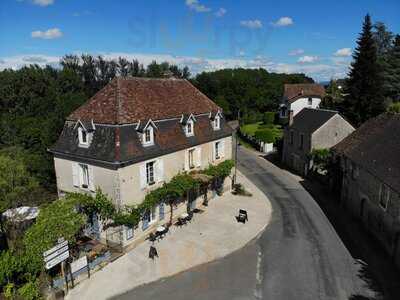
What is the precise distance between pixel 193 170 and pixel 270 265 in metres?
11.0

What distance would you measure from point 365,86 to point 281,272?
35163mm

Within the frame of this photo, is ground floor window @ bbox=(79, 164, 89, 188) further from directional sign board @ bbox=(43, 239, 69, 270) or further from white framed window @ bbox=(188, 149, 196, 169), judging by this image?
white framed window @ bbox=(188, 149, 196, 169)

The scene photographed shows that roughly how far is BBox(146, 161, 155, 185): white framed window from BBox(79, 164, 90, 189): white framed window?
4.31 metres

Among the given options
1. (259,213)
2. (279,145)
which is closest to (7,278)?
(259,213)

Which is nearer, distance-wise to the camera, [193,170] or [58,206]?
[58,206]

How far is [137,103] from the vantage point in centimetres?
2519

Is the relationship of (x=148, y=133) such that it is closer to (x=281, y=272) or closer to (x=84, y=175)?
(x=84, y=175)

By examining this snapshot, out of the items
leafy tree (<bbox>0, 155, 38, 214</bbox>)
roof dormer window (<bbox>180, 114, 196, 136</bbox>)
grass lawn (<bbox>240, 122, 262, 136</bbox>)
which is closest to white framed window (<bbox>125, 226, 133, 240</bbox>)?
roof dormer window (<bbox>180, 114, 196, 136</bbox>)

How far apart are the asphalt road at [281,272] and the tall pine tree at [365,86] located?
23980 millimetres

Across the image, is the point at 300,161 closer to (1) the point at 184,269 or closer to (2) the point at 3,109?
(1) the point at 184,269

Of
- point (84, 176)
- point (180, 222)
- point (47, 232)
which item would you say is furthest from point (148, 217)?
point (47, 232)

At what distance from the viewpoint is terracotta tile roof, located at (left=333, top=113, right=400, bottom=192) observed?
22472 mm

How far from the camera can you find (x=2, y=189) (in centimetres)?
2655

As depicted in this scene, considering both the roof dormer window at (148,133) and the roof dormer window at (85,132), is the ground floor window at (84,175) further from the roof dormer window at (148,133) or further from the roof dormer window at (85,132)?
the roof dormer window at (148,133)
